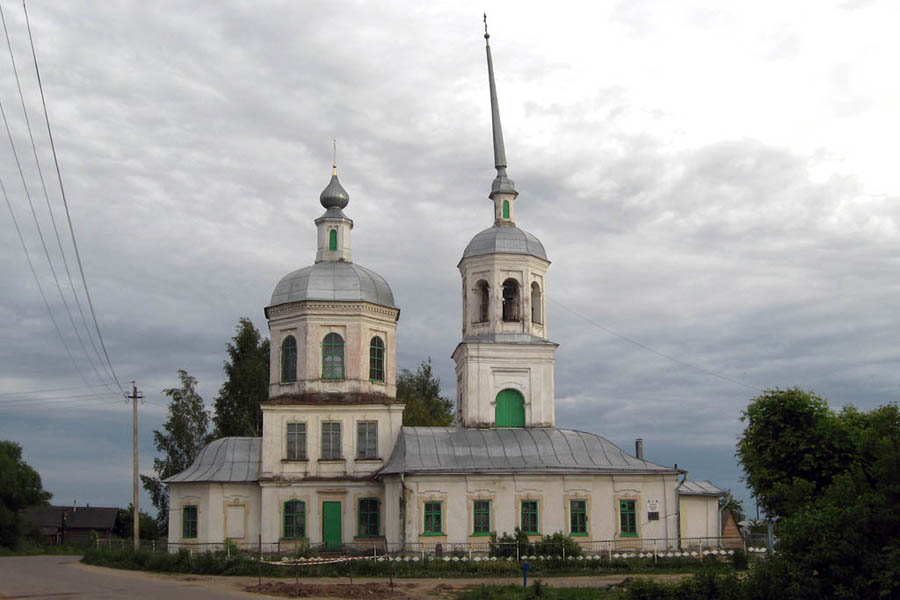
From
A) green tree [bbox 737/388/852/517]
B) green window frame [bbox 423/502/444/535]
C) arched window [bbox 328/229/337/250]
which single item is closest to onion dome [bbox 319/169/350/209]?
arched window [bbox 328/229/337/250]

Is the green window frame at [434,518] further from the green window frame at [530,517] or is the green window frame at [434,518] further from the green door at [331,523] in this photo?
the green door at [331,523]

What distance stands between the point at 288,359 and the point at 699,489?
17.4 metres

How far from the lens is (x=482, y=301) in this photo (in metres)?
40.4

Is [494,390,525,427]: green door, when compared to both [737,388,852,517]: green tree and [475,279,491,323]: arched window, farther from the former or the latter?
[737,388,852,517]: green tree

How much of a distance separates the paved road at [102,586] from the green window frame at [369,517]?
8.64 metres

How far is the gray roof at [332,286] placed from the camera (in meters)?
39.2

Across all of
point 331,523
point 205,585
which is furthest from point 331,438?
point 205,585

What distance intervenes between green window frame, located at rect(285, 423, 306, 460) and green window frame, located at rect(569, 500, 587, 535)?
10.3 metres

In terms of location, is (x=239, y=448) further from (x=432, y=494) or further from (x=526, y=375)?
(x=526, y=375)

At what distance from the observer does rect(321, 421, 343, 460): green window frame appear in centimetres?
3788

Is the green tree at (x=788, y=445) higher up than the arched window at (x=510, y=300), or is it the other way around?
the arched window at (x=510, y=300)

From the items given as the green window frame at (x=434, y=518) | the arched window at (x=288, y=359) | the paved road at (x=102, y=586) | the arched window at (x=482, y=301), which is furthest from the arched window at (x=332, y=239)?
the paved road at (x=102, y=586)

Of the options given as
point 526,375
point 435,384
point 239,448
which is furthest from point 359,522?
point 435,384

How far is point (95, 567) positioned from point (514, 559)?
620 inches
